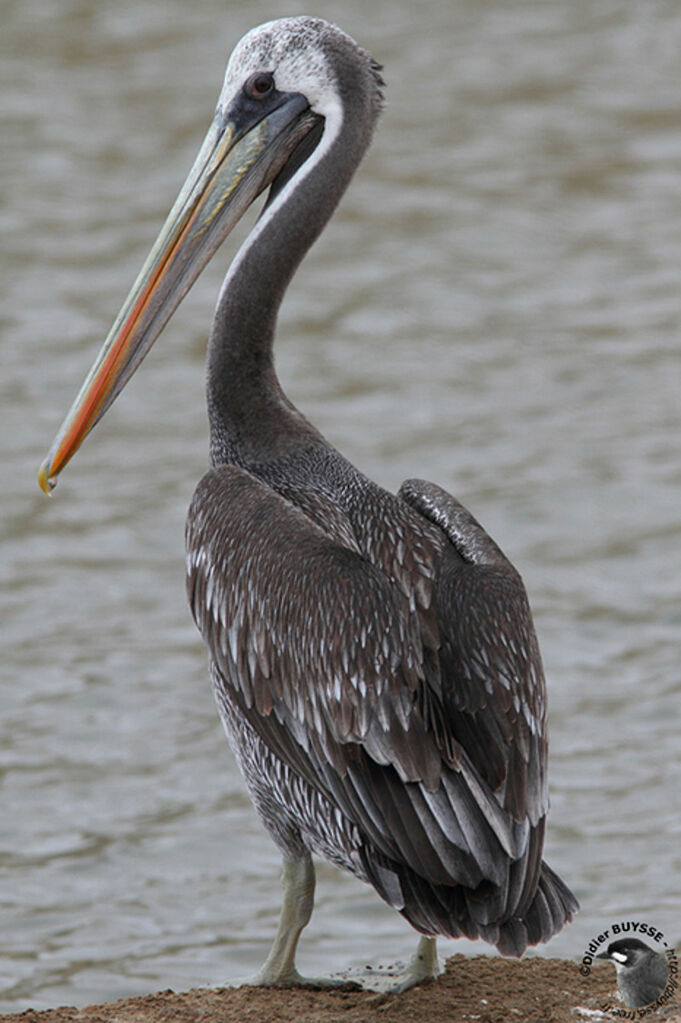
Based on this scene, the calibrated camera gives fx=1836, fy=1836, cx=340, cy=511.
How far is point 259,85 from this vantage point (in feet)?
15.6

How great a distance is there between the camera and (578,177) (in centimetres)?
1260

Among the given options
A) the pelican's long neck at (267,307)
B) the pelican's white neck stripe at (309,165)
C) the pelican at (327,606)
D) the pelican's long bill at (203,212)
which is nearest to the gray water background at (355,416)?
the pelican at (327,606)

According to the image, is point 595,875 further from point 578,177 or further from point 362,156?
point 578,177

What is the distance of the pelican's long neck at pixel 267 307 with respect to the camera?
15.2 feet

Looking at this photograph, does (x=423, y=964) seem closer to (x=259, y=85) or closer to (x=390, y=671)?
(x=390, y=671)

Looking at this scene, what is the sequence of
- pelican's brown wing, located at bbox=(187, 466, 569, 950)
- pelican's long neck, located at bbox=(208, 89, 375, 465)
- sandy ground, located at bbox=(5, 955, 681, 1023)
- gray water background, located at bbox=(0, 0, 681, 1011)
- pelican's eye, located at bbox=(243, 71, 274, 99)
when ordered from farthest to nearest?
gray water background, located at bbox=(0, 0, 681, 1011)
pelican's eye, located at bbox=(243, 71, 274, 99)
pelican's long neck, located at bbox=(208, 89, 375, 465)
sandy ground, located at bbox=(5, 955, 681, 1023)
pelican's brown wing, located at bbox=(187, 466, 569, 950)

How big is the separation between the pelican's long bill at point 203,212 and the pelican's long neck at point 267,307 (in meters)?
0.09

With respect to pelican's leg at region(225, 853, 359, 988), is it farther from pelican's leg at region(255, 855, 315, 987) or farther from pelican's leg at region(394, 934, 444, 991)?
pelican's leg at region(394, 934, 444, 991)

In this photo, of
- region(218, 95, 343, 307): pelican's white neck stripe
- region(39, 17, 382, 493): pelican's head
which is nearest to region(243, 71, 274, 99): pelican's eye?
region(39, 17, 382, 493): pelican's head

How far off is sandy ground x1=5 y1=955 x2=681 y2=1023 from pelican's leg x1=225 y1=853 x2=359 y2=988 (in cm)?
5

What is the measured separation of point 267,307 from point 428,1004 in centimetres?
177

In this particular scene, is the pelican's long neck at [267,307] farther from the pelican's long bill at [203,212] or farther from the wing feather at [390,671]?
the wing feather at [390,671]

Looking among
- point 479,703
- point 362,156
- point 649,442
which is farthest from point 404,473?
point 479,703

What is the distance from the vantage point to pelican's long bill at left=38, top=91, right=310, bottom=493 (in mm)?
4691
